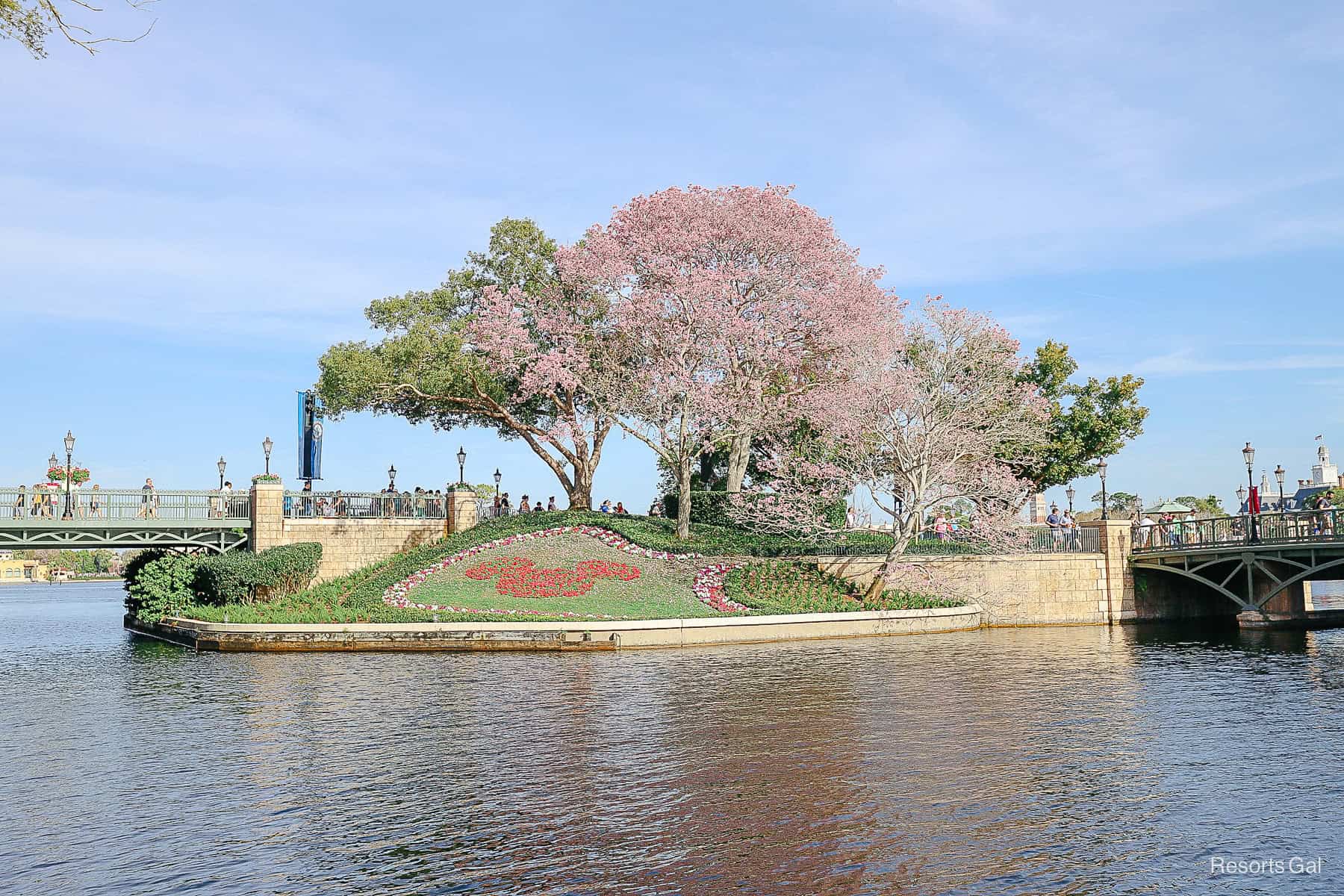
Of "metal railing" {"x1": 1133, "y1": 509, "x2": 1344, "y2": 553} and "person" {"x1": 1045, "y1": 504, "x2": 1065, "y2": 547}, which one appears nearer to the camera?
"metal railing" {"x1": 1133, "y1": 509, "x2": 1344, "y2": 553}

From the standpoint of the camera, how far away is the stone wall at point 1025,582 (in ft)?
138

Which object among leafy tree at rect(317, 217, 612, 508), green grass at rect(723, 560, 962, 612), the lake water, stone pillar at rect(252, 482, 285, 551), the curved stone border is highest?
leafy tree at rect(317, 217, 612, 508)

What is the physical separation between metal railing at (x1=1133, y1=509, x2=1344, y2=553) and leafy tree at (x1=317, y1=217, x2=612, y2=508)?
78.2ft

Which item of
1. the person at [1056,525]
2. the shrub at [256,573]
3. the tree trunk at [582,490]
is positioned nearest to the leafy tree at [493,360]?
the tree trunk at [582,490]

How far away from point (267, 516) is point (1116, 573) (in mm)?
34836

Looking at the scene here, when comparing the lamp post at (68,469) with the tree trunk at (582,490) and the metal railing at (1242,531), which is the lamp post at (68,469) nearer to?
the tree trunk at (582,490)

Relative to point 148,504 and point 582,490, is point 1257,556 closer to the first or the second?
point 582,490

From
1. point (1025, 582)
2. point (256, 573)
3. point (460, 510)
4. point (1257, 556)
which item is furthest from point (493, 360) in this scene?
point (1257, 556)

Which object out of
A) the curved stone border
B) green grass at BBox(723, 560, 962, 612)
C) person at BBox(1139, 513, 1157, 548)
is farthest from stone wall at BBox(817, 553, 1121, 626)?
the curved stone border

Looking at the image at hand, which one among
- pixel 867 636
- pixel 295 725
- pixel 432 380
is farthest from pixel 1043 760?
pixel 432 380

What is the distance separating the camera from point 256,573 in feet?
129

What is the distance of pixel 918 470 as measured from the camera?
40594 mm

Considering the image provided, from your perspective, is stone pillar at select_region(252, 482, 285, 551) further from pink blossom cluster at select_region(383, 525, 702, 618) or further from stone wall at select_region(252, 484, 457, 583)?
pink blossom cluster at select_region(383, 525, 702, 618)

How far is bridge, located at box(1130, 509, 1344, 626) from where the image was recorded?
1442 inches
